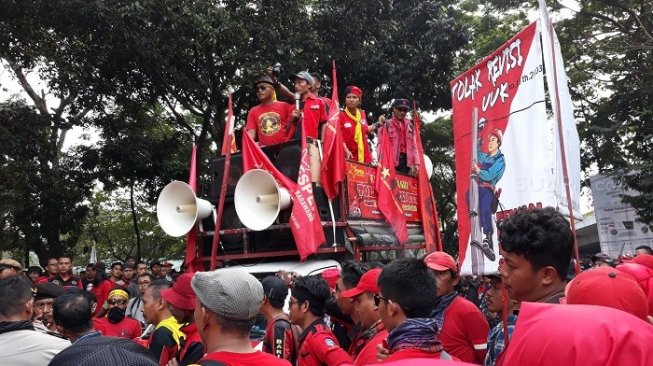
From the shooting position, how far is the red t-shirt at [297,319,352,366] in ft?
11.2

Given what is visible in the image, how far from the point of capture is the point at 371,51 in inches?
580

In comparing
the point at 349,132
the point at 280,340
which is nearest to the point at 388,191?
the point at 349,132

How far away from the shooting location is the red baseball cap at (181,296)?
12.3 ft

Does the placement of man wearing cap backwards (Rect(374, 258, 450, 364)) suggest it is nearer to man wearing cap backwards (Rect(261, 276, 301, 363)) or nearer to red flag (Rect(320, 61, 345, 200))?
man wearing cap backwards (Rect(261, 276, 301, 363))

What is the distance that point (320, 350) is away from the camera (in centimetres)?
352

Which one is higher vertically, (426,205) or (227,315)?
(426,205)

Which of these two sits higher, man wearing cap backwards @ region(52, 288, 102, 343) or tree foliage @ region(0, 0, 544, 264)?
tree foliage @ region(0, 0, 544, 264)

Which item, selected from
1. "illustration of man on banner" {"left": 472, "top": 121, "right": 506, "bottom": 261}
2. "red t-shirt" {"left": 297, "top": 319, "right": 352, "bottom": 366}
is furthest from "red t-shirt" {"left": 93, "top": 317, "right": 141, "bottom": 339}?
"illustration of man on banner" {"left": 472, "top": 121, "right": 506, "bottom": 261}

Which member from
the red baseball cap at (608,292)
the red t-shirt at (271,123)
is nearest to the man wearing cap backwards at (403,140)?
the red t-shirt at (271,123)

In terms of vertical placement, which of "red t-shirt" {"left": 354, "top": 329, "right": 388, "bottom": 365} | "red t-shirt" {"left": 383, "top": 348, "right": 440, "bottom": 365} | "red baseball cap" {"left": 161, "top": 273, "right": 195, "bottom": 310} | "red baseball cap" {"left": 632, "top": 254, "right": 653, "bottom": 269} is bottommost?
"red t-shirt" {"left": 354, "top": 329, "right": 388, "bottom": 365}

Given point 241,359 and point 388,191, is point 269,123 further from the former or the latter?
point 241,359

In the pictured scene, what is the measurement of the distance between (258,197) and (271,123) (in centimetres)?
132

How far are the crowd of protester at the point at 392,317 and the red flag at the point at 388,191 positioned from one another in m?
3.35

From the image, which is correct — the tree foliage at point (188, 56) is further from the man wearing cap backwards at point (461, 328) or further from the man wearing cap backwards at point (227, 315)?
the man wearing cap backwards at point (227, 315)
